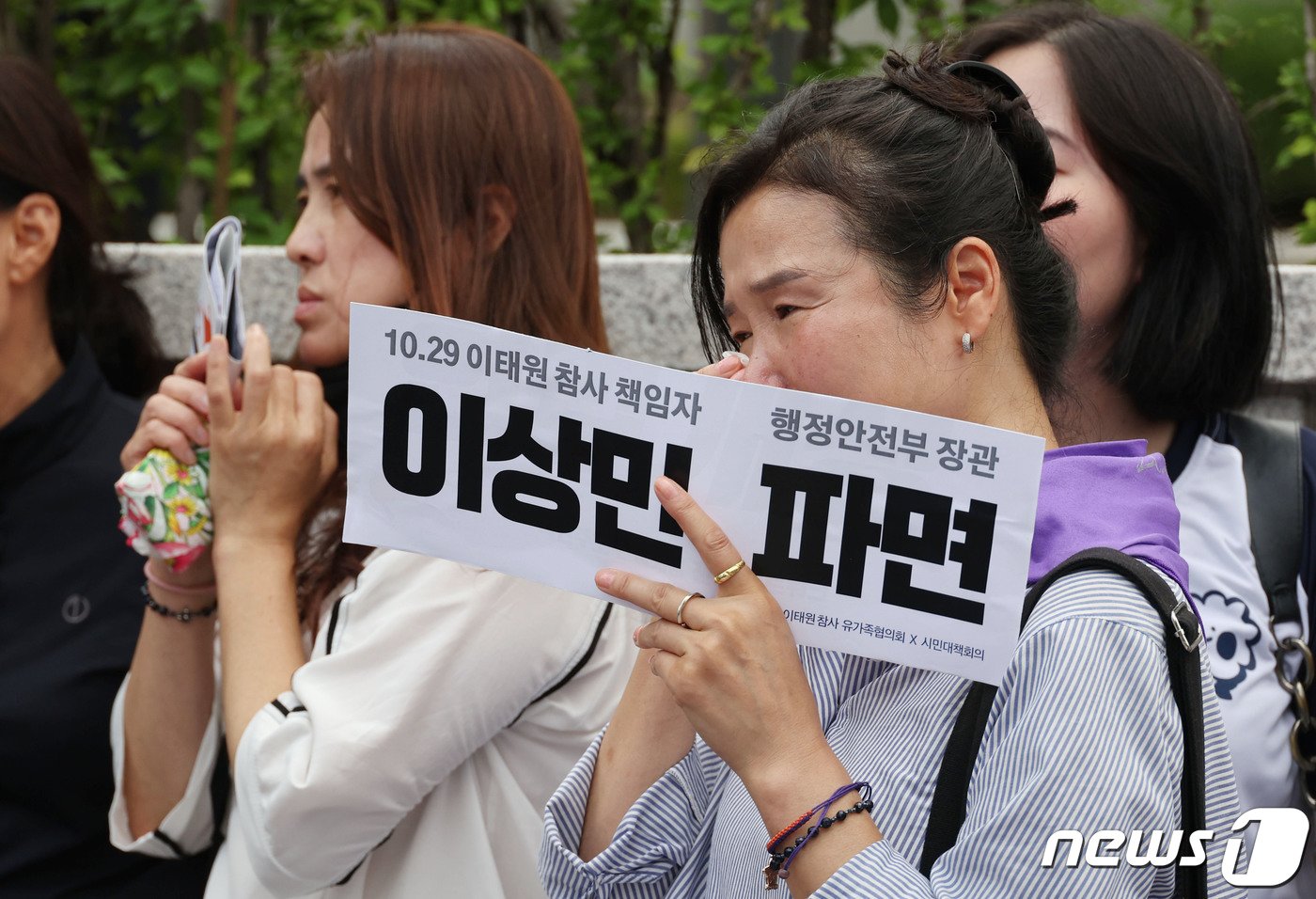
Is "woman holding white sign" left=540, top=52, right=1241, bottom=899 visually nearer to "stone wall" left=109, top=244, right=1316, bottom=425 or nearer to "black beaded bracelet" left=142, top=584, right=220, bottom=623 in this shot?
"black beaded bracelet" left=142, top=584, right=220, bottom=623

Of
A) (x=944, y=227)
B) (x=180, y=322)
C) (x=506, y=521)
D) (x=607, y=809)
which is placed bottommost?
(x=180, y=322)

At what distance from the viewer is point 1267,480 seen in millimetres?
2229

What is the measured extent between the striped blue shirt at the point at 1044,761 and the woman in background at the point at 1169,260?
0.84 metres

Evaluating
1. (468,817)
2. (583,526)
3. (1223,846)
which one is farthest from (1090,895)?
(468,817)

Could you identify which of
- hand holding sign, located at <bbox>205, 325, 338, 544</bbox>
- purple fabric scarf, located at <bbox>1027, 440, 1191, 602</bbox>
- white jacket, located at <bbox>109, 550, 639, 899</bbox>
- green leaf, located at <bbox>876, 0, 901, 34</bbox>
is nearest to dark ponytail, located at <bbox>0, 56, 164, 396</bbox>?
hand holding sign, located at <bbox>205, 325, 338, 544</bbox>

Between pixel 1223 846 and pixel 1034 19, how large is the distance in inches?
62.1

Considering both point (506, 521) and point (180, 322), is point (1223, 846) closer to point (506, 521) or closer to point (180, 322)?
point (506, 521)

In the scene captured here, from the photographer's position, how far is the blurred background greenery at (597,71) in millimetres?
3656

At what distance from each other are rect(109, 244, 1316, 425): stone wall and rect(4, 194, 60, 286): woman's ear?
49 centimetres

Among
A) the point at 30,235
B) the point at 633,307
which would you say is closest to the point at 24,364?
the point at 30,235

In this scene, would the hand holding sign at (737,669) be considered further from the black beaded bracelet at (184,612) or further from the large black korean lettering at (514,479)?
the black beaded bracelet at (184,612)

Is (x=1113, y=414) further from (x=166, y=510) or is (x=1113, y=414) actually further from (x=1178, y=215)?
(x=166, y=510)

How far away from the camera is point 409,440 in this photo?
161 cm

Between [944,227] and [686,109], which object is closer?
[944,227]
